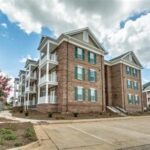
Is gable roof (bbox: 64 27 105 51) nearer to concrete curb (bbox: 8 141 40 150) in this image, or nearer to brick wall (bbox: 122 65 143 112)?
brick wall (bbox: 122 65 143 112)

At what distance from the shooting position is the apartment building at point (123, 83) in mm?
32906

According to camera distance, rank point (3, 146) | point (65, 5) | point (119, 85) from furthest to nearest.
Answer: point (119, 85), point (65, 5), point (3, 146)

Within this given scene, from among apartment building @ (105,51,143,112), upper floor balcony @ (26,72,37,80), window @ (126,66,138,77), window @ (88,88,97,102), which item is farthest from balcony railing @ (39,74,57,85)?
window @ (126,66,138,77)

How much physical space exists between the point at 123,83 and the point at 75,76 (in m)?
12.4

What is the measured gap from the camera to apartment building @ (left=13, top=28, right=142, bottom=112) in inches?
929

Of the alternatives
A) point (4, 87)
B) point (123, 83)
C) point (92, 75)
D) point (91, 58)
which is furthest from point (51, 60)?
point (123, 83)

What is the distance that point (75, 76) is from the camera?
81.8ft

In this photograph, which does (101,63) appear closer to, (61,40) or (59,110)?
(61,40)

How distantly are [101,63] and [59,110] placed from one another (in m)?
11.3

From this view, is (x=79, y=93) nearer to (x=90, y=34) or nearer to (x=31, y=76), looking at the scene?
(x=90, y=34)

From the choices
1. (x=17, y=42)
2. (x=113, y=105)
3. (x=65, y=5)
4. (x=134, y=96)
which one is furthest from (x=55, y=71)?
(x=134, y=96)

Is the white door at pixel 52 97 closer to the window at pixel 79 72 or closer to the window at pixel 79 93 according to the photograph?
the window at pixel 79 93

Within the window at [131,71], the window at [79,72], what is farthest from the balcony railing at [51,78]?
the window at [131,71]

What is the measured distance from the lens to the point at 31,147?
22.3ft
